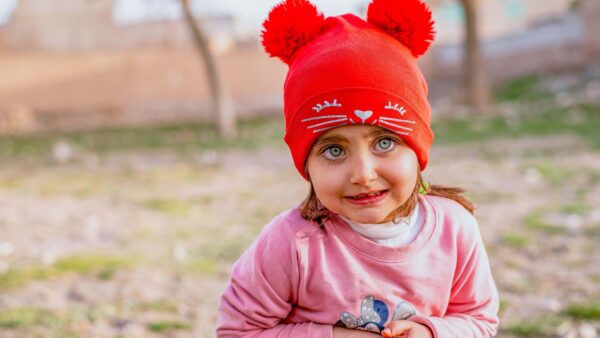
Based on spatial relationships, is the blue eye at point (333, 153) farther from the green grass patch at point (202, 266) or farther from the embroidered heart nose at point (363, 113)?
the green grass patch at point (202, 266)

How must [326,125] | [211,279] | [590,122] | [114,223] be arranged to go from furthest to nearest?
1. [590,122]
2. [114,223]
3. [211,279]
4. [326,125]

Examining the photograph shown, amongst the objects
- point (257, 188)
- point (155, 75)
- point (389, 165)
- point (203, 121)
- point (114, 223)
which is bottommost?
point (389, 165)

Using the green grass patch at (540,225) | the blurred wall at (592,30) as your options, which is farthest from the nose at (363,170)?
the blurred wall at (592,30)

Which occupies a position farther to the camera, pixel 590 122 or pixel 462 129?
pixel 462 129

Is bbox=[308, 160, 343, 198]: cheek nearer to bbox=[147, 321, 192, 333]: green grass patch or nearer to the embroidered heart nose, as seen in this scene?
the embroidered heart nose

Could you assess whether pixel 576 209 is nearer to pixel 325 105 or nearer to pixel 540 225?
pixel 540 225

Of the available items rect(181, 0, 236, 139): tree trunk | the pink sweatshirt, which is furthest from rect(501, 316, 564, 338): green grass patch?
rect(181, 0, 236, 139): tree trunk

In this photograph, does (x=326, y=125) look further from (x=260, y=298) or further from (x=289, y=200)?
(x=289, y=200)

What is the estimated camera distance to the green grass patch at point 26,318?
137 inches

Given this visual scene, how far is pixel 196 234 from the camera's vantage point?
5.33m

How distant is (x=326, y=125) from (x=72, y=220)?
474 centimetres

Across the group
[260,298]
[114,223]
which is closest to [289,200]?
[114,223]

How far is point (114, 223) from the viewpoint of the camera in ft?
19.0

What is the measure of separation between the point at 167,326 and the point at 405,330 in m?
1.91
